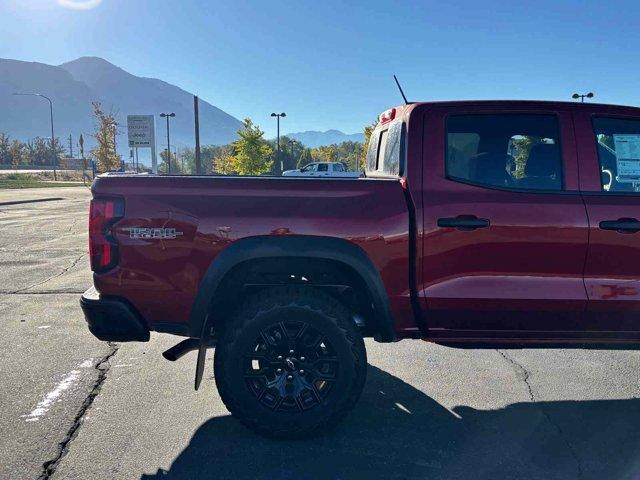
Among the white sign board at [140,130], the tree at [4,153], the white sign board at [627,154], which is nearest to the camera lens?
the white sign board at [627,154]

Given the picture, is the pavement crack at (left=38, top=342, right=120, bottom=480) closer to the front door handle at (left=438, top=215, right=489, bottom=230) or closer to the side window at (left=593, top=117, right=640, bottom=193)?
the front door handle at (left=438, top=215, right=489, bottom=230)

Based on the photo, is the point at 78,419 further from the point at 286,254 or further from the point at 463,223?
the point at 463,223

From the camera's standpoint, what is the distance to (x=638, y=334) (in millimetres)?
2932

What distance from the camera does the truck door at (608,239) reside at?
2814 mm

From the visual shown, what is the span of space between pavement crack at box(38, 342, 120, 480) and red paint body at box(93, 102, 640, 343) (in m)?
0.90

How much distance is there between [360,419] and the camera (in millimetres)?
3146

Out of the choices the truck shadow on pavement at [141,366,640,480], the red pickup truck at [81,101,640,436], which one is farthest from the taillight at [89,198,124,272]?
the truck shadow on pavement at [141,366,640,480]

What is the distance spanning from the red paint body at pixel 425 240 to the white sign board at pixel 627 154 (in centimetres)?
26

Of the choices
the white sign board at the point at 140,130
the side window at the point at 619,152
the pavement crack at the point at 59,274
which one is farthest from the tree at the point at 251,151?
the side window at the point at 619,152

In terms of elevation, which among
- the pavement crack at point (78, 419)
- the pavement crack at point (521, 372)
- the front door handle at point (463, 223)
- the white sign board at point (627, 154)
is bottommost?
the pavement crack at point (521, 372)

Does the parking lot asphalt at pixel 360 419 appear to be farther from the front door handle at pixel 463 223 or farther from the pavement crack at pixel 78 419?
the front door handle at pixel 463 223

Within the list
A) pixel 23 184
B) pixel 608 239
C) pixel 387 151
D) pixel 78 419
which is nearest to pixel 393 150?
pixel 387 151

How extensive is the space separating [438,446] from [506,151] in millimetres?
1966

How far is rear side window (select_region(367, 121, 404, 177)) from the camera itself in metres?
3.15
